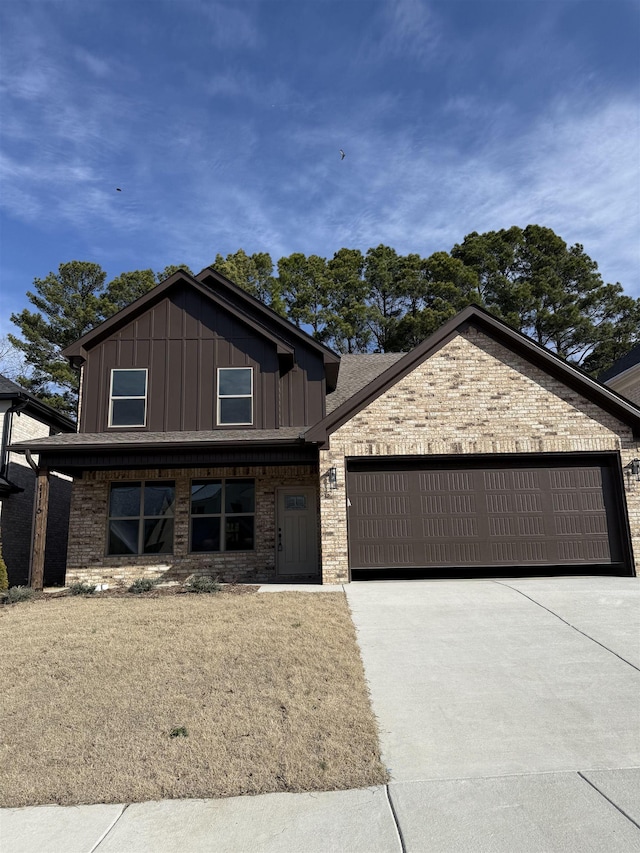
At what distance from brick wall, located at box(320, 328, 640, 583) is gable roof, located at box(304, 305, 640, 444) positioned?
137 mm

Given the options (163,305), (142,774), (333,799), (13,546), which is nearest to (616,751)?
(333,799)

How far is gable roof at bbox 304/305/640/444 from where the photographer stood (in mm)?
11609

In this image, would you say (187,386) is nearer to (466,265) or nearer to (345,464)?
(345,464)

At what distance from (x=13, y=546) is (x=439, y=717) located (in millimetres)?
14301

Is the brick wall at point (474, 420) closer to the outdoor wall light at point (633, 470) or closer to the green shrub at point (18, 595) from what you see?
the outdoor wall light at point (633, 470)

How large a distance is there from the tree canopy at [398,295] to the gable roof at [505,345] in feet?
52.1

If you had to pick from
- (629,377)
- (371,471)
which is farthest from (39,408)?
(629,377)

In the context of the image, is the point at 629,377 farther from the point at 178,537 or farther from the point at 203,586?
the point at 203,586

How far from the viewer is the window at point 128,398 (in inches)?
532

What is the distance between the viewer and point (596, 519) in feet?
38.3

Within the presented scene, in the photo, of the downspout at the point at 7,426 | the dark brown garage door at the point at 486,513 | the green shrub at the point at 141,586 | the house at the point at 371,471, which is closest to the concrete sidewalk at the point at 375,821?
the house at the point at 371,471

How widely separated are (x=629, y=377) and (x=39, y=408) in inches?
759

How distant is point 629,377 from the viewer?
19344mm

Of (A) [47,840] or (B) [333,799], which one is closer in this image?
(A) [47,840]
